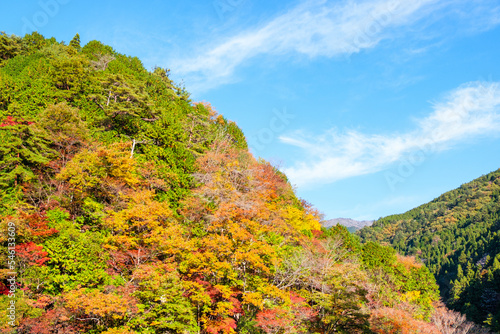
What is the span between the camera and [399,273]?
44.1m

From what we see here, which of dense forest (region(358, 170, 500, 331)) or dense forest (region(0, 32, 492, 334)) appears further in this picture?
dense forest (region(358, 170, 500, 331))

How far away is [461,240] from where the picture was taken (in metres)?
117

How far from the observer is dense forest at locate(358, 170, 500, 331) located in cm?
7100

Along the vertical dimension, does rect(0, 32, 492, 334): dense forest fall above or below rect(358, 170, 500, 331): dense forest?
above

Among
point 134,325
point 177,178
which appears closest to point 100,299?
point 134,325

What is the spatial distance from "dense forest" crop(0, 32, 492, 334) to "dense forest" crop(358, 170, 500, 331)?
47.4 m

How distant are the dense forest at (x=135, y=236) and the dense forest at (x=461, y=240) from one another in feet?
155

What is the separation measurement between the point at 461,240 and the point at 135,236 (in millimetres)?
133549

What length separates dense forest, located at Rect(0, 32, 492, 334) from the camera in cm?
1581

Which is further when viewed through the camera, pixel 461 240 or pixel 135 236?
pixel 461 240

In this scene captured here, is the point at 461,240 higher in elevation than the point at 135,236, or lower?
lower

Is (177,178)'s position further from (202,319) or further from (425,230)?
(425,230)

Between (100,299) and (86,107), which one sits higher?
(86,107)

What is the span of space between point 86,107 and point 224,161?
617 inches
